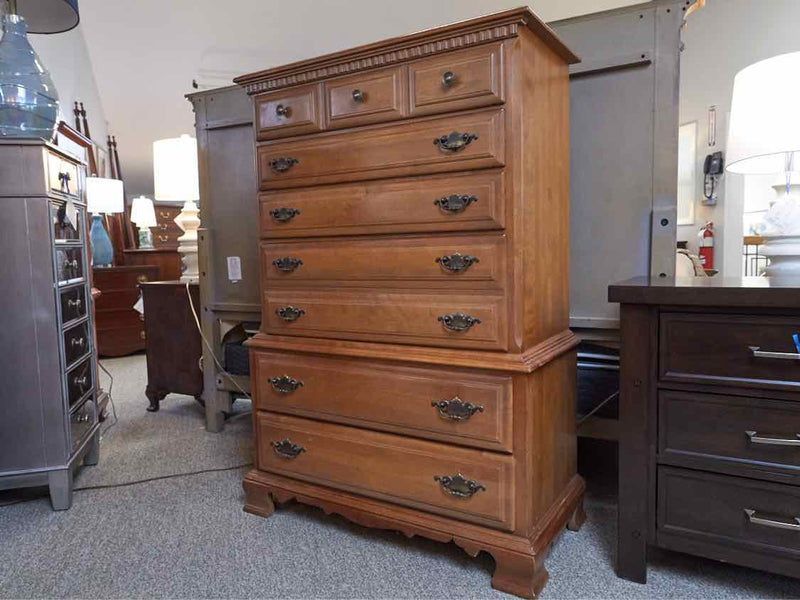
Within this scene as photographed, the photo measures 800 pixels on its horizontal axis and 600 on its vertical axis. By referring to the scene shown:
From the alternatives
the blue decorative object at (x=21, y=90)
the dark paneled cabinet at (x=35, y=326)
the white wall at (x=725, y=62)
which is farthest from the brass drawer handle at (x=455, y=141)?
the white wall at (x=725, y=62)

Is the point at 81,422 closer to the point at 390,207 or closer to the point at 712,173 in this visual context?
the point at 390,207

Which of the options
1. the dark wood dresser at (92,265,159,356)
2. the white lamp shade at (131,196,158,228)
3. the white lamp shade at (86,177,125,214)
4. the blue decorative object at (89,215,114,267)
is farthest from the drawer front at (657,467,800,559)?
the white lamp shade at (131,196,158,228)

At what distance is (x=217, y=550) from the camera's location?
145 cm

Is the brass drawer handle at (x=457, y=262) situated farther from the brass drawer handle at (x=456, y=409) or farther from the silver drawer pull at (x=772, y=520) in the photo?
the silver drawer pull at (x=772, y=520)

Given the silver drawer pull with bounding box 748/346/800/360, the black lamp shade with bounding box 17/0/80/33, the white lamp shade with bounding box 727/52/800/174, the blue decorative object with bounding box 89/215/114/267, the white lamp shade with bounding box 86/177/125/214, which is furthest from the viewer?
the blue decorative object with bounding box 89/215/114/267

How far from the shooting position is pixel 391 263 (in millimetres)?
1359

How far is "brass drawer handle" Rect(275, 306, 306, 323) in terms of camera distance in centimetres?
152

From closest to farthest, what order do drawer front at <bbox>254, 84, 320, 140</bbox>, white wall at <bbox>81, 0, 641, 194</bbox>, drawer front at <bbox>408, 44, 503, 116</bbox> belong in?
drawer front at <bbox>408, 44, 503, 116</bbox>
drawer front at <bbox>254, 84, 320, 140</bbox>
white wall at <bbox>81, 0, 641, 194</bbox>

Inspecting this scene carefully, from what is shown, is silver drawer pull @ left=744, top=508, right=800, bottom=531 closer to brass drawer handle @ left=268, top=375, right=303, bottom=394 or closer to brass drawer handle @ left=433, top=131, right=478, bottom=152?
brass drawer handle @ left=433, top=131, right=478, bottom=152

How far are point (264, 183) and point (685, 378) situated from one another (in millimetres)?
1215

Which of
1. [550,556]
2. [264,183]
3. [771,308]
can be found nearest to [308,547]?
[550,556]

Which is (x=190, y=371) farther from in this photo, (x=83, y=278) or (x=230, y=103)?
(x=230, y=103)

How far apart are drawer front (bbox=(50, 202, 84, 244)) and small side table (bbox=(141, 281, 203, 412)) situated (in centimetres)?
65

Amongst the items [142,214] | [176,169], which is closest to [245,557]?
[176,169]
